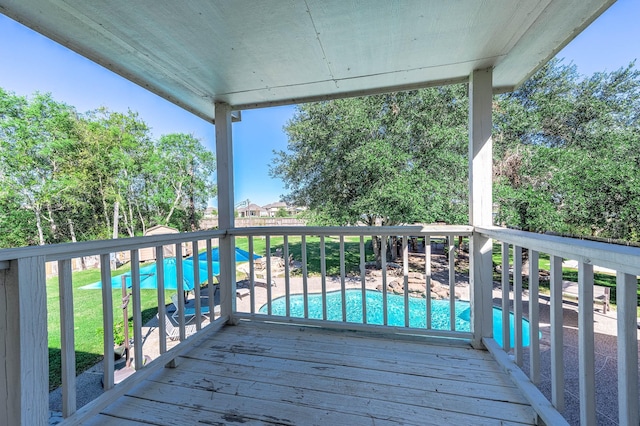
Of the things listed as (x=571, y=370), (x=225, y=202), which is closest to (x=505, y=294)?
(x=225, y=202)

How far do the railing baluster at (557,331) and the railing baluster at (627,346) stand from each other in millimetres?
346

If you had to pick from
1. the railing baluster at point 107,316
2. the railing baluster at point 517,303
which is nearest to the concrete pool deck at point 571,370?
the railing baluster at point 107,316

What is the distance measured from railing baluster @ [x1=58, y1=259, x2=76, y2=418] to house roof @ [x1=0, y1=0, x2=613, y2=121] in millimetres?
1340

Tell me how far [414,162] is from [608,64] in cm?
490

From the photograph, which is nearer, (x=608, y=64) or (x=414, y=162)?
(x=608, y=64)

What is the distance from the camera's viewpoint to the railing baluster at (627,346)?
29.3 inches

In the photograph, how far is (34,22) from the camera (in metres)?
1.47

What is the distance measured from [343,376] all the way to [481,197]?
1.62 meters

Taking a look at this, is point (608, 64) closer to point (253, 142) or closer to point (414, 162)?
point (414, 162)

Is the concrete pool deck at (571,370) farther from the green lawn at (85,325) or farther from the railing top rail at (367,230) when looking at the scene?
the railing top rail at (367,230)

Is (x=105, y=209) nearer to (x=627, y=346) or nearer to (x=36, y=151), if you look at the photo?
(x=36, y=151)

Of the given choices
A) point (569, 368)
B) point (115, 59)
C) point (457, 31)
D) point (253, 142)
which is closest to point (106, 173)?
point (253, 142)

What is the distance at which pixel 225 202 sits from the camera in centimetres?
246

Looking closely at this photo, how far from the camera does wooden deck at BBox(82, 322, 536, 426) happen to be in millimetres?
1290
